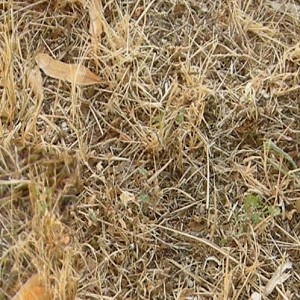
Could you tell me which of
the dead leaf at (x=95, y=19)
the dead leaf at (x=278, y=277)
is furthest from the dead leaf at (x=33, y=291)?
the dead leaf at (x=95, y=19)

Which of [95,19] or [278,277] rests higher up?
[95,19]

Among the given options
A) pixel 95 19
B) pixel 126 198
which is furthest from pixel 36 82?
pixel 126 198

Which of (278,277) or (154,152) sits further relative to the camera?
(154,152)

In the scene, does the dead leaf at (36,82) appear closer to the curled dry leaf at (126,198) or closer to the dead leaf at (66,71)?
the dead leaf at (66,71)

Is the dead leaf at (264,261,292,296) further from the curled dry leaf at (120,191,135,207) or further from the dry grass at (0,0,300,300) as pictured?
the curled dry leaf at (120,191,135,207)

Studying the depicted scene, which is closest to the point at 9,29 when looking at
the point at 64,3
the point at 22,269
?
the point at 64,3

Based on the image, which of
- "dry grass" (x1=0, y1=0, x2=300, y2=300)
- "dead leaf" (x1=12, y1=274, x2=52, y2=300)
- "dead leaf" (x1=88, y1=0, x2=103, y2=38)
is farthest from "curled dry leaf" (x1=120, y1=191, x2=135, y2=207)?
"dead leaf" (x1=88, y1=0, x2=103, y2=38)

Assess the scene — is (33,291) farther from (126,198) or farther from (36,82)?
(36,82)
